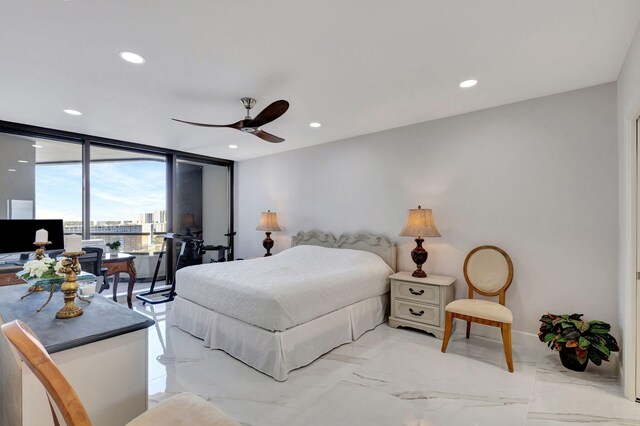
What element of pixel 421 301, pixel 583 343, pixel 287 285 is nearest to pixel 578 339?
pixel 583 343

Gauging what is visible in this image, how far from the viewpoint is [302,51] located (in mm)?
2225

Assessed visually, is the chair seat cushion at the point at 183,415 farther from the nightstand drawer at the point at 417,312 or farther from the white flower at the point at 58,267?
the nightstand drawer at the point at 417,312

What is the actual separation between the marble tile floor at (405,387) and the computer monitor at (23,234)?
182 cm

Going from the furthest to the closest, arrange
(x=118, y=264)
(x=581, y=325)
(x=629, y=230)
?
(x=118, y=264)
(x=581, y=325)
(x=629, y=230)

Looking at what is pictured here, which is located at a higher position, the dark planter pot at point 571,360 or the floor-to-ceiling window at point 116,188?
the floor-to-ceiling window at point 116,188

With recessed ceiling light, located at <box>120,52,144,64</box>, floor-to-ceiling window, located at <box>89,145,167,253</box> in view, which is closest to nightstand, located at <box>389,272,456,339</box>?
recessed ceiling light, located at <box>120,52,144,64</box>

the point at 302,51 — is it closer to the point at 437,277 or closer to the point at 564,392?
the point at 437,277

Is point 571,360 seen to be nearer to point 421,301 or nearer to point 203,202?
point 421,301

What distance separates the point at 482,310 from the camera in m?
2.79

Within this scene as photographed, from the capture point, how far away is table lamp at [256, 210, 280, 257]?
5328 mm

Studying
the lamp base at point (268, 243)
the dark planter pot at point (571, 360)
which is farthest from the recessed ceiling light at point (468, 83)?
the lamp base at point (268, 243)

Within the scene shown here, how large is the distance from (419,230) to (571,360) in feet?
5.62

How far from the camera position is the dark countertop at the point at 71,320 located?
1233 millimetres

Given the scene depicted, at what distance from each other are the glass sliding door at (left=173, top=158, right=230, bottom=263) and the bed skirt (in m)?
2.59
